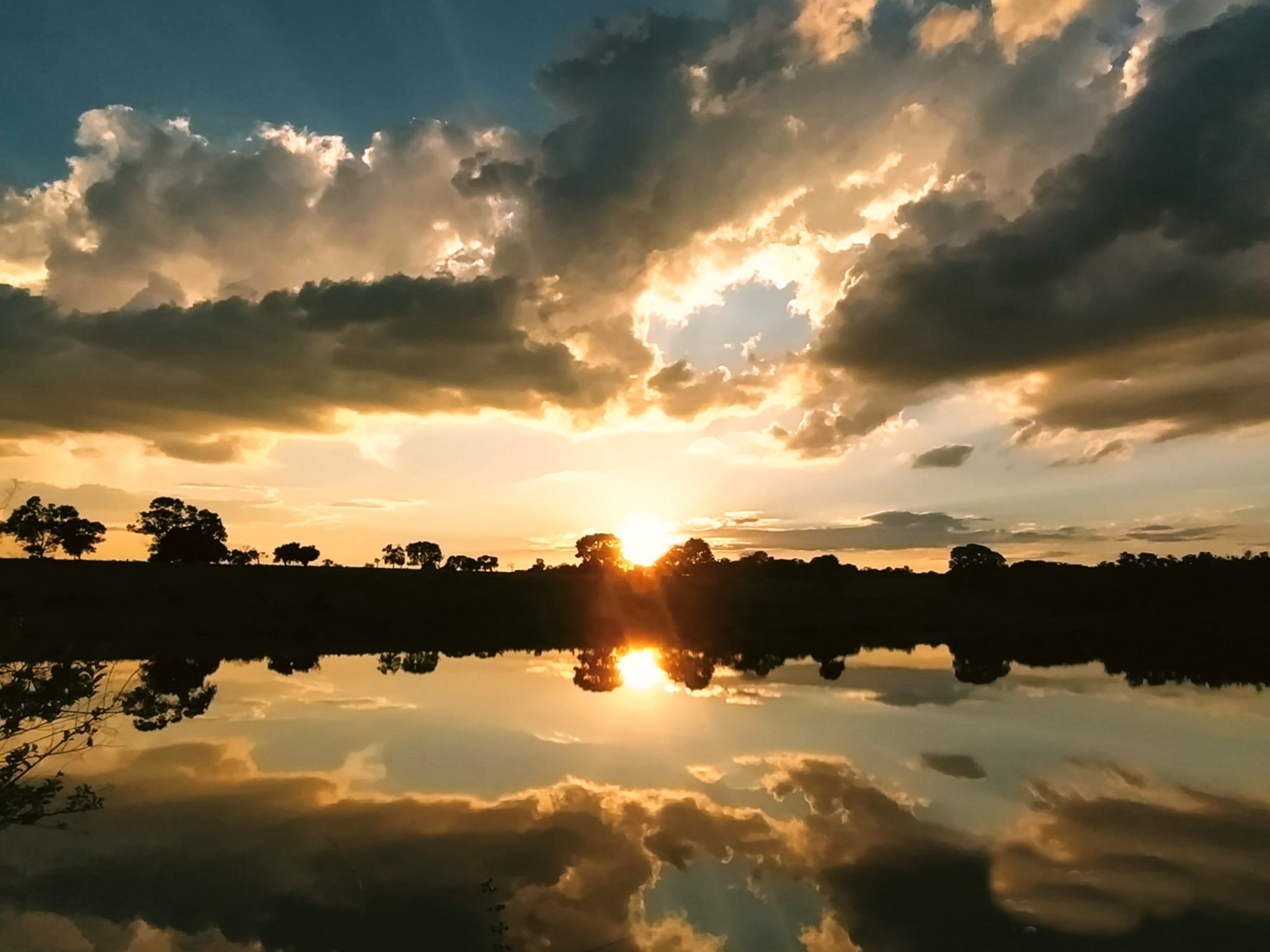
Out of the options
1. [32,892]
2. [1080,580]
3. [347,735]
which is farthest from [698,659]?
[1080,580]

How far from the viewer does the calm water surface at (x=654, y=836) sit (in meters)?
13.6

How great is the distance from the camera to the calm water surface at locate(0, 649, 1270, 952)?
44.6 ft

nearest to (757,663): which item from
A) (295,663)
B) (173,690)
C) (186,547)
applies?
(295,663)

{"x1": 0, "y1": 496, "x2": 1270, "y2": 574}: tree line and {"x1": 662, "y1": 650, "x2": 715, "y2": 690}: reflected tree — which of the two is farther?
{"x1": 0, "y1": 496, "x2": 1270, "y2": 574}: tree line

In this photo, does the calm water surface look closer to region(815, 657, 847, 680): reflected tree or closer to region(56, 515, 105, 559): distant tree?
region(815, 657, 847, 680): reflected tree

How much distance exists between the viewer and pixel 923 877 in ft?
52.1

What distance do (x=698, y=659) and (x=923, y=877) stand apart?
4539 centimetres

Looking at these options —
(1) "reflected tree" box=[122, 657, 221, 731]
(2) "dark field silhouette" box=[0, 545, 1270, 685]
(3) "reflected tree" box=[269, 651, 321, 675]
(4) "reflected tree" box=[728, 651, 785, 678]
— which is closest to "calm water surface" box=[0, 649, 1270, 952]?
(1) "reflected tree" box=[122, 657, 221, 731]

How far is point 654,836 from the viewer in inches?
717

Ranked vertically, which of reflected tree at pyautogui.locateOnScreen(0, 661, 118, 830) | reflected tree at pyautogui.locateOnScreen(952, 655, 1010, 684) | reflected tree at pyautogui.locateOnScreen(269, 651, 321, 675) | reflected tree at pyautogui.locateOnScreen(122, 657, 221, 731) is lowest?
reflected tree at pyautogui.locateOnScreen(952, 655, 1010, 684)

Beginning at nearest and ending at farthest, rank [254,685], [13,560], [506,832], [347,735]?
1. [506,832]
2. [347,735]
3. [254,685]
4. [13,560]

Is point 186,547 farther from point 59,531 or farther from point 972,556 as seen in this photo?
point 972,556

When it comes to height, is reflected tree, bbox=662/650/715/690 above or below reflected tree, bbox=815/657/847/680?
above

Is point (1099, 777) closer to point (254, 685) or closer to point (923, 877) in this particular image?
point (923, 877)
